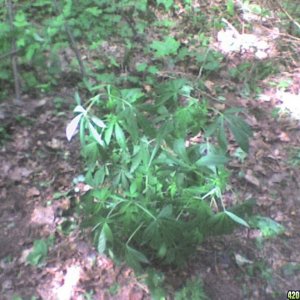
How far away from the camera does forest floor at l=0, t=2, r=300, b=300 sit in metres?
3.03

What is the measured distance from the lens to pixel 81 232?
10.8 feet

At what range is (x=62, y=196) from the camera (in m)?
3.56

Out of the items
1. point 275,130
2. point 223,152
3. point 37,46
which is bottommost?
point 275,130

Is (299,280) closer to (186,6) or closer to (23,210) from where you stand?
(23,210)

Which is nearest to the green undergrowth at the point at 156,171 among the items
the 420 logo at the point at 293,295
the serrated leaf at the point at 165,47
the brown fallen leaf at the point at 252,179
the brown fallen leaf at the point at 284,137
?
the 420 logo at the point at 293,295

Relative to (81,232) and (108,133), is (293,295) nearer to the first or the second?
(81,232)

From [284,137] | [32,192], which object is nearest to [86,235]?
[32,192]

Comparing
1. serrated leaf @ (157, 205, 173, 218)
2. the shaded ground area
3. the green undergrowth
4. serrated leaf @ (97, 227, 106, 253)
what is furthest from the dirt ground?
serrated leaf @ (157, 205, 173, 218)

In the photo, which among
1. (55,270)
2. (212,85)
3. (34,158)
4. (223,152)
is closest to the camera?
(223,152)

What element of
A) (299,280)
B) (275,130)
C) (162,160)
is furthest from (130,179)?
(275,130)

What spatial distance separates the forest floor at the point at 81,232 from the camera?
303 cm

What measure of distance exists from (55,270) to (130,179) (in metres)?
0.84

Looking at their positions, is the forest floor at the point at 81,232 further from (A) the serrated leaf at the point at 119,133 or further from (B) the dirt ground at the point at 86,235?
(A) the serrated leaf at the point at 119,133

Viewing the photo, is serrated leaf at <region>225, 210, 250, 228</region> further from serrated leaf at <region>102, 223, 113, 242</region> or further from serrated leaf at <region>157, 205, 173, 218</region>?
serrated leaf at <region>102, 223, 113, 242</region>
